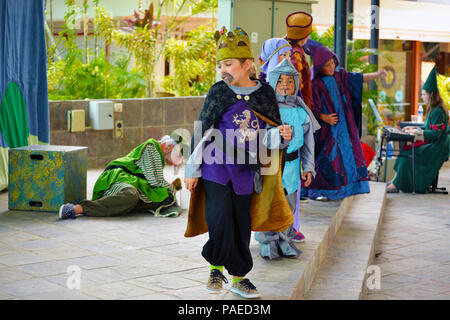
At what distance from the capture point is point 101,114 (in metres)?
8.48

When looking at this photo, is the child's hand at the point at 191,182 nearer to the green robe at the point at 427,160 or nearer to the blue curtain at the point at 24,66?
the blue curtain at the point at 24,66

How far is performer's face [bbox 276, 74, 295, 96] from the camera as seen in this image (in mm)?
4156

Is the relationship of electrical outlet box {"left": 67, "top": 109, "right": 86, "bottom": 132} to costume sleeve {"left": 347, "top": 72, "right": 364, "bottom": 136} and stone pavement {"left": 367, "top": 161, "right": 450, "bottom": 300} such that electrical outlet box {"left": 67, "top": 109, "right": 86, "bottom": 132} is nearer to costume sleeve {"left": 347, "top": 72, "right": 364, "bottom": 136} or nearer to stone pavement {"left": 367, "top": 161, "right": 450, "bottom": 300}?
costume sleeve {"left": 347, "top": 72, "right": 364, "bottom": 136}

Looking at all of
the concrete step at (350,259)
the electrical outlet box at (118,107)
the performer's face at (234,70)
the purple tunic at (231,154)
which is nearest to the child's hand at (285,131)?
the purple tunic at (231,154)

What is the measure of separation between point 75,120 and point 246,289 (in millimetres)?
5288

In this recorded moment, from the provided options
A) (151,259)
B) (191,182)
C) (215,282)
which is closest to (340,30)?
(151,259)

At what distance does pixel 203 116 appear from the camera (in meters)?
3.56

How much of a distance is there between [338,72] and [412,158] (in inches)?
135

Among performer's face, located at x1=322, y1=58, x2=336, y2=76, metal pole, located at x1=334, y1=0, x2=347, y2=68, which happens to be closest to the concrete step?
performer's face, located at x1=322, y1=58, x2=336, y2=76

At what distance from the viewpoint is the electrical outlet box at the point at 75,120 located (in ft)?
27.1

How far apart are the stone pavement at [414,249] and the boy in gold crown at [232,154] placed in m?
1.65

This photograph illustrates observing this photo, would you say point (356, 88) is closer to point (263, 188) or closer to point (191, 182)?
point (263, 188)
